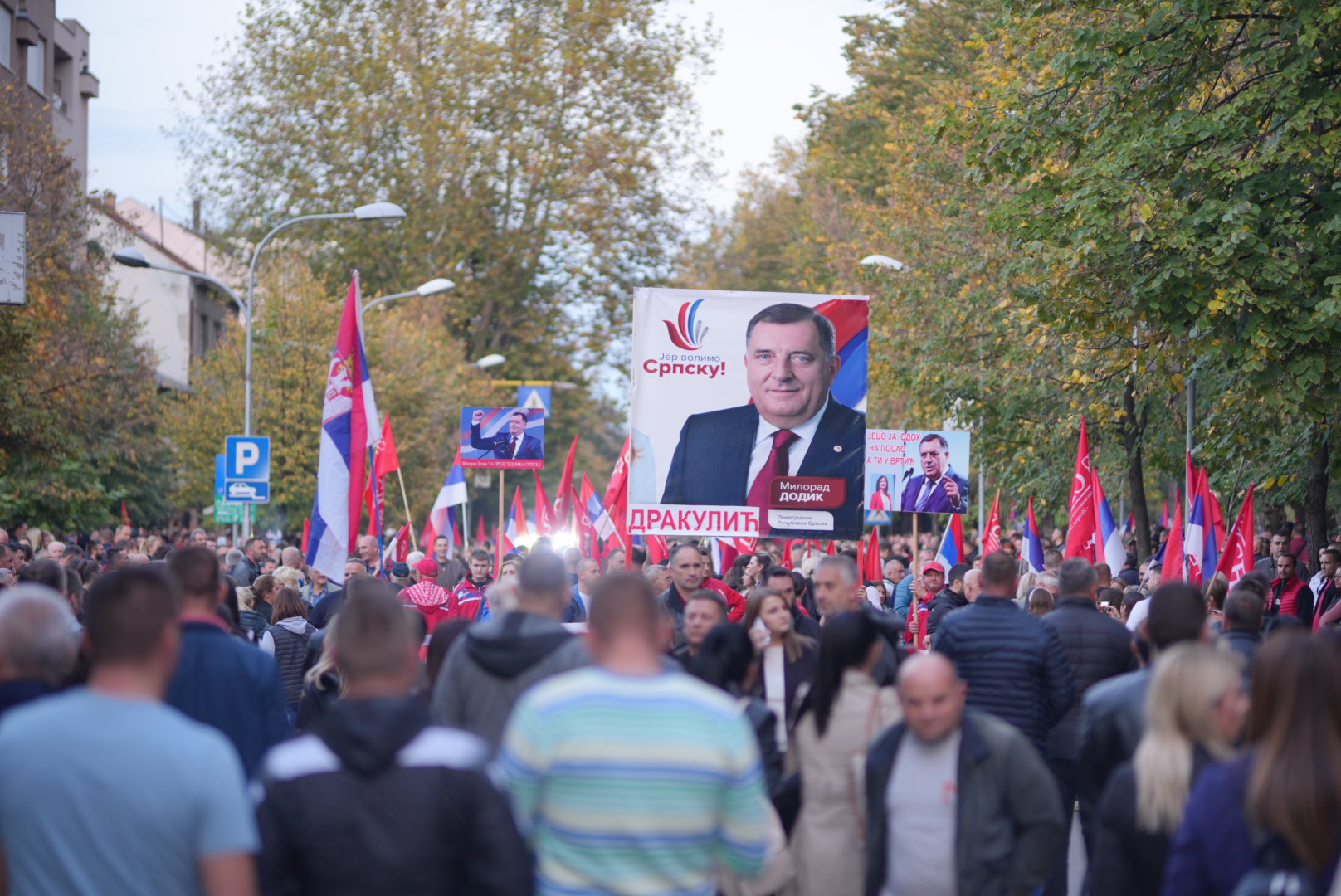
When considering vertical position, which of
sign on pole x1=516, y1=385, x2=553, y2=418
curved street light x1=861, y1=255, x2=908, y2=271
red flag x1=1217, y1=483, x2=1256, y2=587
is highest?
curved street light x1=861, y1=255, x2=908, y2=271

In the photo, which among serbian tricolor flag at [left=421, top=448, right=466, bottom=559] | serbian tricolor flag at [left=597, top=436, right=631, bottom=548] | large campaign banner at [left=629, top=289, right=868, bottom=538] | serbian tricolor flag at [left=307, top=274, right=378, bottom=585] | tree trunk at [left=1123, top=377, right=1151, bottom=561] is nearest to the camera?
serbian tricolor flag at [left=307, top=274, right=378, bottom=585]

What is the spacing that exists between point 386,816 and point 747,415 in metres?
7.88

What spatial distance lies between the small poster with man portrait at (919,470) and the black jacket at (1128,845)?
14104 mm

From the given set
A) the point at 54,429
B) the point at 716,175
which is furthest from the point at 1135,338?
the point at 716,175

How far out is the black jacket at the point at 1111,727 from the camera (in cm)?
555

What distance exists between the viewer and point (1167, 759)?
4594 millimetres

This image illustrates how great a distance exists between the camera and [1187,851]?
4.04 metres

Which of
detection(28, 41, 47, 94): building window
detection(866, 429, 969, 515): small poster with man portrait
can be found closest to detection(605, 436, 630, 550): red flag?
detection(866, 429, 969, 515): small poster with man portrait

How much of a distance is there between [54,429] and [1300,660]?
71.4 feet

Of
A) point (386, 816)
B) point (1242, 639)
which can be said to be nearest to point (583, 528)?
point (1242, 639)

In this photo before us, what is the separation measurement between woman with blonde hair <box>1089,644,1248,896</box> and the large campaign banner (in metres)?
6.83

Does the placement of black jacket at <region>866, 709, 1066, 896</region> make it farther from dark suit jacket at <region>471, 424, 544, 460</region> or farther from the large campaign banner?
dark suit jacket at <region>471, 424, 544, 460</region>

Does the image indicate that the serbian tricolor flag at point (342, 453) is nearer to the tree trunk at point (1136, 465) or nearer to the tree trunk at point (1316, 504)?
the tree trunk at point (1316, 504)

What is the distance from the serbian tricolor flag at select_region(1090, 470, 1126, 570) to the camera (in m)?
16.2
